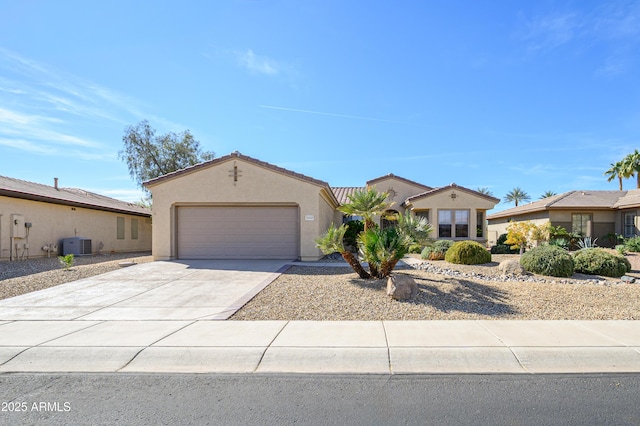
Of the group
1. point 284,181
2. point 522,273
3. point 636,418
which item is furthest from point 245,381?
point 284,181

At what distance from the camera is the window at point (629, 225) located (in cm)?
2059

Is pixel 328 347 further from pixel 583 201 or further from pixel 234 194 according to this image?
pixel 583 201

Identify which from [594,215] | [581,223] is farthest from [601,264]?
[594,215]

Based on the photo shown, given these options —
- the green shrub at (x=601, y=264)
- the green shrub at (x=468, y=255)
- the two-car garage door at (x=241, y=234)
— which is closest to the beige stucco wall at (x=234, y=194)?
the two-car garage door at (x=241, y=234)

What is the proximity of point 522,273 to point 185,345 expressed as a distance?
32.4 ft

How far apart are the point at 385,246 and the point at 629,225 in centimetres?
2047

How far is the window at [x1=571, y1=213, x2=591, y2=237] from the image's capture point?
21984 millimetres

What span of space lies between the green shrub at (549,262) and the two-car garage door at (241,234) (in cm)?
828

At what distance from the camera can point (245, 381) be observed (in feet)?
14.1

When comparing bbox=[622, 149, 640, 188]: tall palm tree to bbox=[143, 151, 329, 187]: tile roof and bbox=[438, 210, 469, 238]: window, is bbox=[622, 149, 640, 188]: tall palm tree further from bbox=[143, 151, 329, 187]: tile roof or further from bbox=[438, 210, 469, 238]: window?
bbox=[143, 151, 329, 187]: tile roof

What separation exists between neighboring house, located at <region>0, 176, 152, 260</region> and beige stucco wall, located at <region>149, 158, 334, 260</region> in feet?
20.5

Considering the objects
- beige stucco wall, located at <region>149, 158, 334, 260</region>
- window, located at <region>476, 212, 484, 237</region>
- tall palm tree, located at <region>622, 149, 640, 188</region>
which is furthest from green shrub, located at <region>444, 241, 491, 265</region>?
tall palm tree, located at <region>622, 149, 640, 188</region>

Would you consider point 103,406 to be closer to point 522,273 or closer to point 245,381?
point 245,381

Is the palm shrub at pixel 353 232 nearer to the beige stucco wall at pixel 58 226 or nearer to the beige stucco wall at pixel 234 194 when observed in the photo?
the beige stucco wall at pixel 234 194
